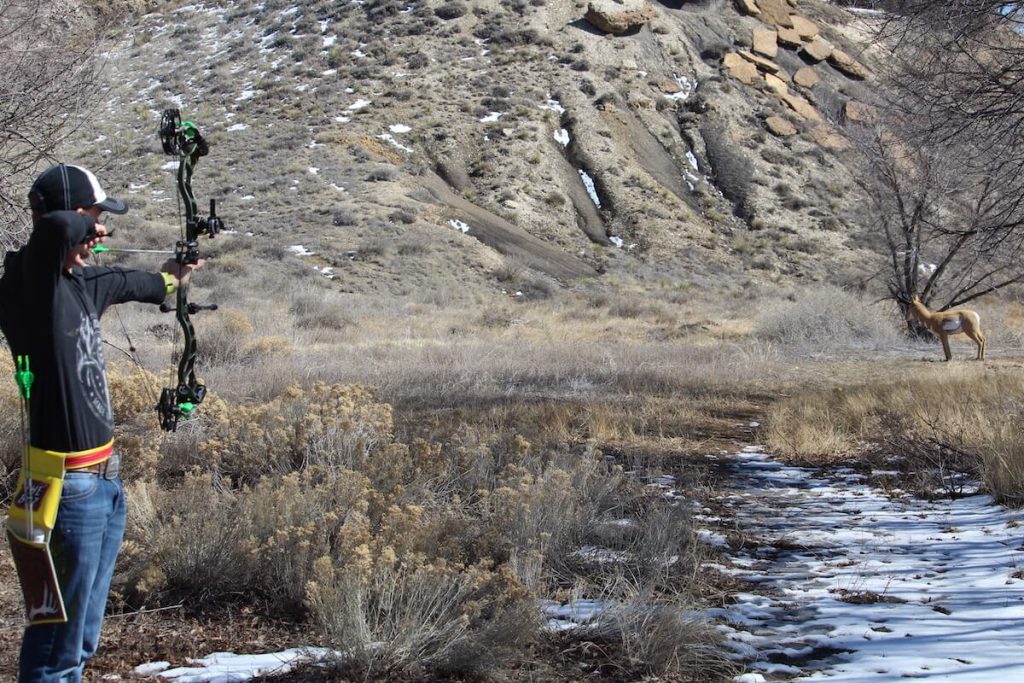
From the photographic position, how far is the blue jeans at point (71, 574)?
280cm

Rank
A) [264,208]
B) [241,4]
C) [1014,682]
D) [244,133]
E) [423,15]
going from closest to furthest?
1. [1014,682]
2. [264,208]
3. [244,133]
4. [423,15]
5. [241,4]

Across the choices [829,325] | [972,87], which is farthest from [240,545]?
[829,325]

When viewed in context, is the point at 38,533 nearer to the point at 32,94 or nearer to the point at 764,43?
the point at 32,94

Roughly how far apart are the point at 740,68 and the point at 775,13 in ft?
24.1

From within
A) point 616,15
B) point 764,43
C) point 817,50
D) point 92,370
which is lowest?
point 817,50

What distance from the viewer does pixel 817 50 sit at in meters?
54.1

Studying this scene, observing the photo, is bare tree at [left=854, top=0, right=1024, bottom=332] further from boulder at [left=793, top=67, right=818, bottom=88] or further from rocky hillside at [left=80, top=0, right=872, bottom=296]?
boulder at [left=793, top=67, right=818, bottom=88]

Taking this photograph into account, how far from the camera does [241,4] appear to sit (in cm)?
5478

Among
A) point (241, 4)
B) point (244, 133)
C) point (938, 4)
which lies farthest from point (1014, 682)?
point (241, 4)

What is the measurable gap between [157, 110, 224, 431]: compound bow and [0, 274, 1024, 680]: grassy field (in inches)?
38.1

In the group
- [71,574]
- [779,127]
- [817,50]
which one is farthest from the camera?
[817,50]

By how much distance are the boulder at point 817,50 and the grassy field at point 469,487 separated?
44.6 m

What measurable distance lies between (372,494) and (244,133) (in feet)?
122

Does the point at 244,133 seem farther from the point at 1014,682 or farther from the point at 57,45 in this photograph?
the point at 1014,682
